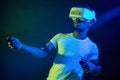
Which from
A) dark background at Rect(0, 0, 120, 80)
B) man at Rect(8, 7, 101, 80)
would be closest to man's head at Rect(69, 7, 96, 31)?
man at Rect(8, 7, 101, 80)

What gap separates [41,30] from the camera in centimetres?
396

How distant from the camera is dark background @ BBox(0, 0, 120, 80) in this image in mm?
3963

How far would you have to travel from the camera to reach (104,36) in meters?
4.01

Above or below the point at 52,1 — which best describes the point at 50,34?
below

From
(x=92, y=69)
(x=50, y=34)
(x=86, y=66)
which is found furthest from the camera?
(x=50, y=34)

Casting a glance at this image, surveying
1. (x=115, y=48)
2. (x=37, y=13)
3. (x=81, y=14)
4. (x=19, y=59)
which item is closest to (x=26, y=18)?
(x=37, y=13)

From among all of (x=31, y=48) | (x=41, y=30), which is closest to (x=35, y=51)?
(x=31, y=48)

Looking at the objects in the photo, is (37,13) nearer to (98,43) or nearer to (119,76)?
(98,43)

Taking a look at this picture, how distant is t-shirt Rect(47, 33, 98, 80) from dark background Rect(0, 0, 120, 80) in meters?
0.59

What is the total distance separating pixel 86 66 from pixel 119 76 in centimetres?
137

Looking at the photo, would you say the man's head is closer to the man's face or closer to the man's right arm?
the man's face

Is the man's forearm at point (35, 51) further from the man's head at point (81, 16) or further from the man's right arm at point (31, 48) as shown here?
the man's head at point (81, 16)

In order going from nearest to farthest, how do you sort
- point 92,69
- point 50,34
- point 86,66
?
point 86,66 → point 92,69 → point 50,34

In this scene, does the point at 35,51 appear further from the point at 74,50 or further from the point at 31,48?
the point at 74,50
